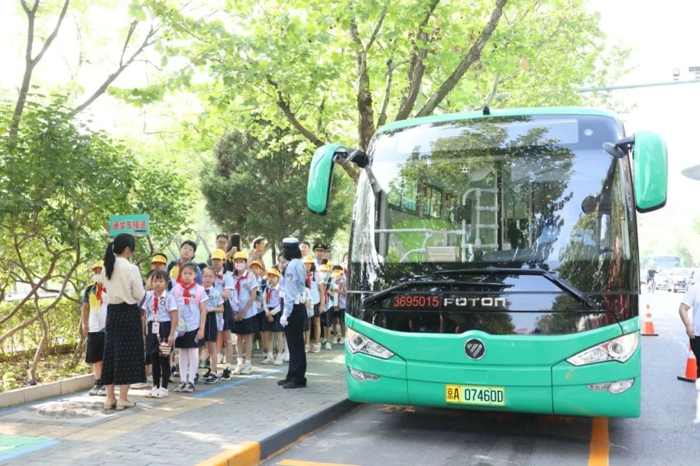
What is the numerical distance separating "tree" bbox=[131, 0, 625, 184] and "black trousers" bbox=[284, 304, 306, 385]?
3.87m

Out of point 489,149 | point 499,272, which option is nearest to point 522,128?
point 489,149

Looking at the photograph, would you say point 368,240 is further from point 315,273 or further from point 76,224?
point 315,273

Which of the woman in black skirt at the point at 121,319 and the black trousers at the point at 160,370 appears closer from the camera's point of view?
the woman in black skirt at the point at 121,319

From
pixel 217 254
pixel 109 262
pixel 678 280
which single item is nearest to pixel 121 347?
pixel 109 262

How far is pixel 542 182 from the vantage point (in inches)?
261

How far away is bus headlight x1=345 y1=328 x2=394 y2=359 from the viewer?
6758 millimetres

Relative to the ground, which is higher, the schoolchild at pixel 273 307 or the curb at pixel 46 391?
the schoolchild at pixel 273 307

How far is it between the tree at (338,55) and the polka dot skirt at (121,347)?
4.72 metres

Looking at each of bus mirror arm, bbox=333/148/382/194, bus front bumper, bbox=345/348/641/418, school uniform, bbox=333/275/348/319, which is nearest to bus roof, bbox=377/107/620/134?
bus mirror arm, bbox=333/148/382/194

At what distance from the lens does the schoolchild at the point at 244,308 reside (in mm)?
10586

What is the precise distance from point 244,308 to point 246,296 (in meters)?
0.30

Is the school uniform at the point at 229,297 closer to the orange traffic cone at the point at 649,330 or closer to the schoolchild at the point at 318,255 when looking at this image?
the schoolchild at the point at 318,255

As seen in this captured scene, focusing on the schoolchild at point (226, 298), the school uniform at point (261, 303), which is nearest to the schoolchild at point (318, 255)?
the school uniform at point (261, 303)

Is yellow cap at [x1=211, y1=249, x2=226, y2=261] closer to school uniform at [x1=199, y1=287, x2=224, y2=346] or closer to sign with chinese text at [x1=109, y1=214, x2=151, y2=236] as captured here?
school uniform at [x1=199, y1=287, x2=224, y2=346]
